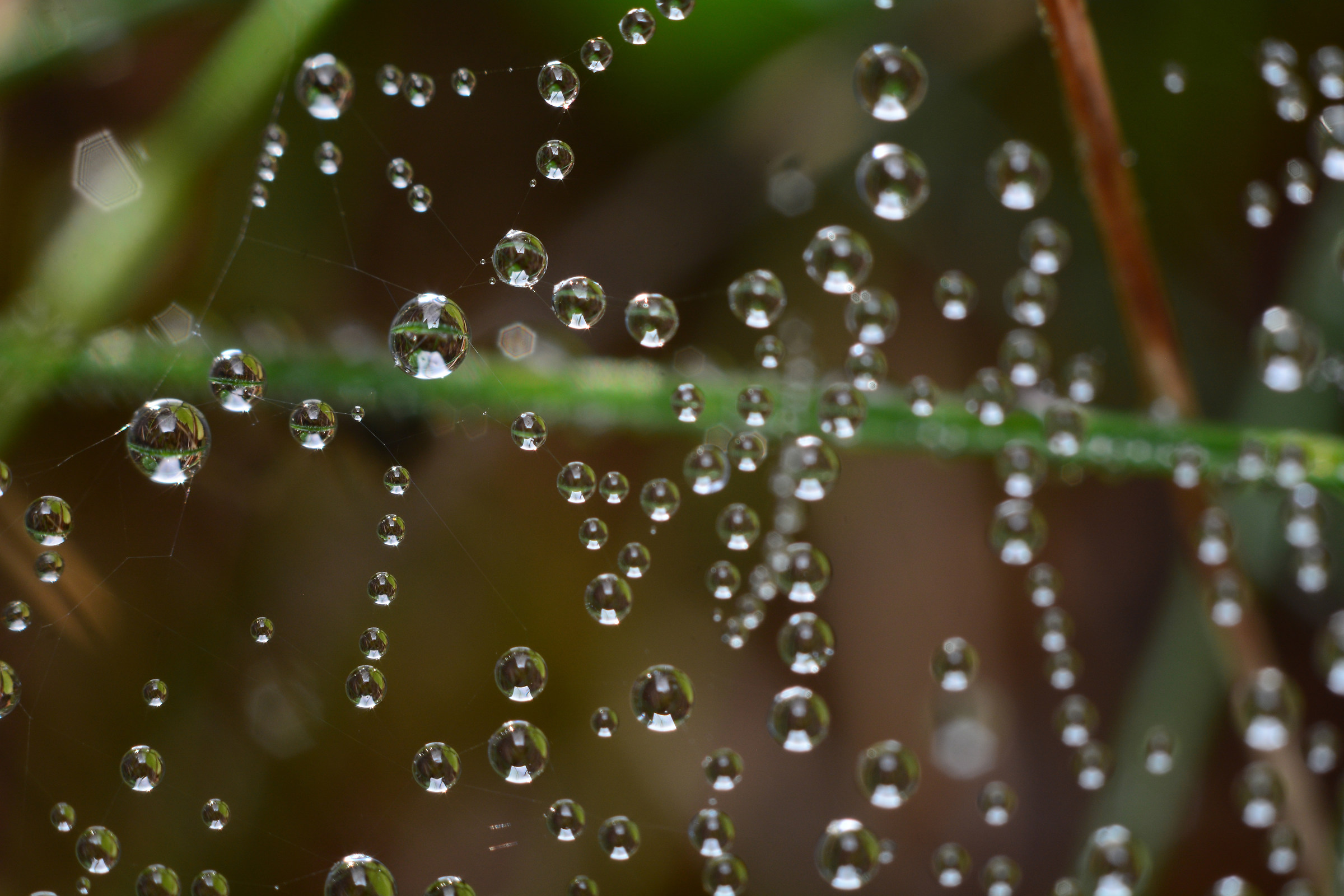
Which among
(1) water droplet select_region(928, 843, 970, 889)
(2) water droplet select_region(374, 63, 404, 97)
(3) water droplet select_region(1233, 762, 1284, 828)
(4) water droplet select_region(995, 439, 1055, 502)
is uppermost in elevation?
(2) water droplet select_region(374, 63, 404, 97)

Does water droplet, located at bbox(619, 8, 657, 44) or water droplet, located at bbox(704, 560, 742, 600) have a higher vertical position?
water droplet, located at bbox(619, 8, 657, 44)

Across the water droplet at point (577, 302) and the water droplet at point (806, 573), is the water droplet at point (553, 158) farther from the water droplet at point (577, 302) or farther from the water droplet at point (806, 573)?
the water droplet at point (806, 573)

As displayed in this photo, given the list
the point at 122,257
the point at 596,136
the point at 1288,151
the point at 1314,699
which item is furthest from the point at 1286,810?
the point at 122,257

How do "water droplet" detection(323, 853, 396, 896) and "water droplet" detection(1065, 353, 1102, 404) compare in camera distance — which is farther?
"water droplet" detection(1065, 353, 1102, 404)

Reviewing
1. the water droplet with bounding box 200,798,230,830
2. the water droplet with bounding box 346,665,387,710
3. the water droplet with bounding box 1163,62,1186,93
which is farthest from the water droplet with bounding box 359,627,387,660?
the water droplet with bounding box 1163,62,1186,93

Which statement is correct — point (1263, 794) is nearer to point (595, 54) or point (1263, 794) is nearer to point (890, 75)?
point (890, 75)

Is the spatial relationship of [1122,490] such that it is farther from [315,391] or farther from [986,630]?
[315,391]

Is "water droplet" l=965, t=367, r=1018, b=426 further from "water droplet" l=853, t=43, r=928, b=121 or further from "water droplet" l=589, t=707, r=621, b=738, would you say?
"water droplet" l=589, t=707, r=621, b=738
